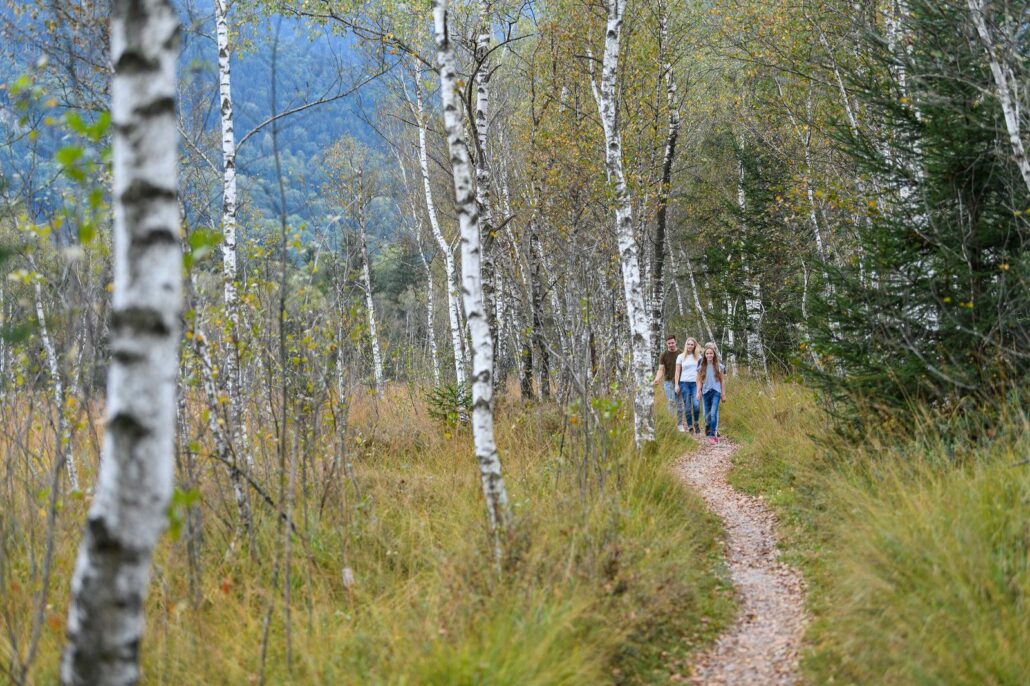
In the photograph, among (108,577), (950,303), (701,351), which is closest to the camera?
(108,577)

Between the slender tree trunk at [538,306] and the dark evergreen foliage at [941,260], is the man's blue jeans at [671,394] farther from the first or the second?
the dark evergreen foliage at [941,260]

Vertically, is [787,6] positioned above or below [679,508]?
above

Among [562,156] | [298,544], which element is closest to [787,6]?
[562,156]

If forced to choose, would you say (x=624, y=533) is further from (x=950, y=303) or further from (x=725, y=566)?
(x=950, y=303)

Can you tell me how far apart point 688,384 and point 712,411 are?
0.67m

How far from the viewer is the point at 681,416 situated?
1283 centimetres

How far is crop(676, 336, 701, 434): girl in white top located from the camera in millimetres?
12094

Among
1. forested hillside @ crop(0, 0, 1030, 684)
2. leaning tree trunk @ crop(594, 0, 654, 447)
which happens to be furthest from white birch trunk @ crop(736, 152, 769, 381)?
leaning tree trunk @ crop(594, 0, 654, 447)

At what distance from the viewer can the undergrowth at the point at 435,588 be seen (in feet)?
13.0

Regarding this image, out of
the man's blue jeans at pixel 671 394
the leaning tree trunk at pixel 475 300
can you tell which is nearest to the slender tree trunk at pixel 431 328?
the man's blue jeans at pixel 671 394

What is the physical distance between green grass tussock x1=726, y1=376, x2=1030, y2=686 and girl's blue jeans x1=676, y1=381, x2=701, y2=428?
514 cm

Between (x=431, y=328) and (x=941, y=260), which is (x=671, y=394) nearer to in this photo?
(x=941, y=260)

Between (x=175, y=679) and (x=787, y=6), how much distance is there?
13415 millimetres

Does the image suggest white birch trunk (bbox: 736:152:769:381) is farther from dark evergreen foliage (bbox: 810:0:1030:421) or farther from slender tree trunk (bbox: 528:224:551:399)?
dark evergreen foliage (bbox: 810:0:1030:421)
